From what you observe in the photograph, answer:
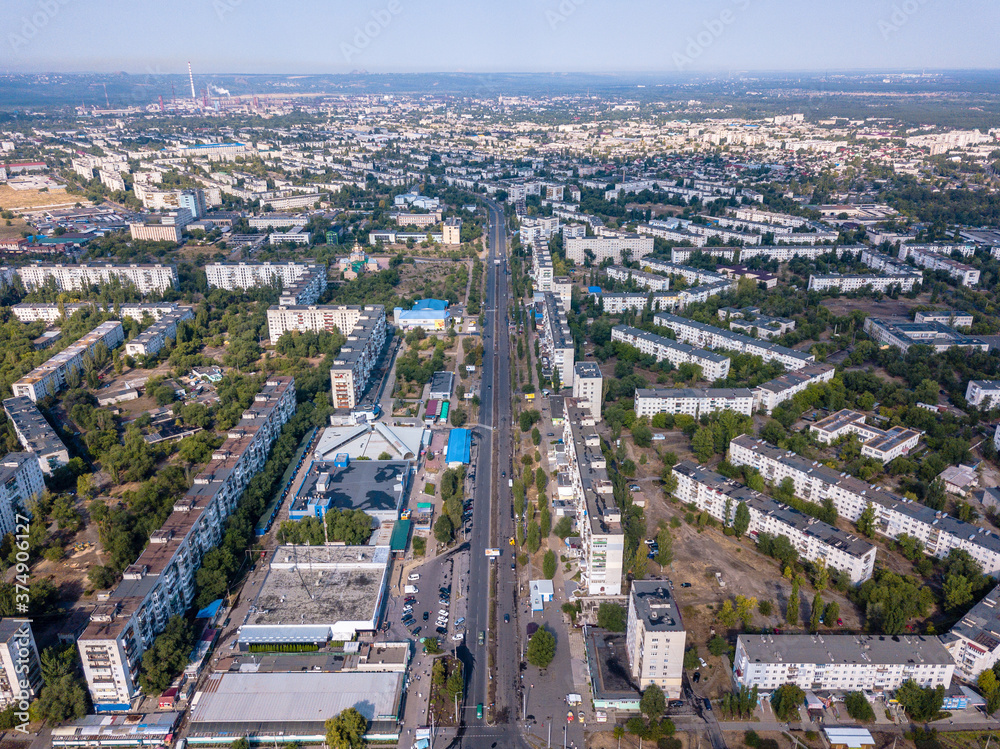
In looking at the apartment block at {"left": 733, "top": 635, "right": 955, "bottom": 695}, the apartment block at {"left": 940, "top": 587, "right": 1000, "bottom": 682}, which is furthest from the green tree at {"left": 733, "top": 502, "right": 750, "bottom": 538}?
the apartment block at {"left": 940, "top": 587, "right": 1000, "bottom": 682}

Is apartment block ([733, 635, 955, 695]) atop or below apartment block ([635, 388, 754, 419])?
below

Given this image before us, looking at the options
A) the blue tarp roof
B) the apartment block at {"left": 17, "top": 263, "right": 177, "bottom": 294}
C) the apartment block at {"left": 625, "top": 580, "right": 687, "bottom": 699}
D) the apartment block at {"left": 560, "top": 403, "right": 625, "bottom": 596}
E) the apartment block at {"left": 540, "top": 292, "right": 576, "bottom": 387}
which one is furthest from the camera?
the apartment block at {"left": 17, "top": 263, "right": 177, "bottom": 294}

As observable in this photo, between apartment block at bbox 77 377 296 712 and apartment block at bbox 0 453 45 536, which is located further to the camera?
apartment block at bbox 0 453 45 536

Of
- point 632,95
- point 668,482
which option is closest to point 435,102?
point 632,95

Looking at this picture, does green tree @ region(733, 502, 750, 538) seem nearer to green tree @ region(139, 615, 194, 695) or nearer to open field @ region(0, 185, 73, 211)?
green tree @ region(139, 615, 194, 695)

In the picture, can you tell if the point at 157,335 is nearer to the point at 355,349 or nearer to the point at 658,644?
the point at 355,349

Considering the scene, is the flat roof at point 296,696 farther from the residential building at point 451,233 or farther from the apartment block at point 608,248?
the residential building at point 451,233
